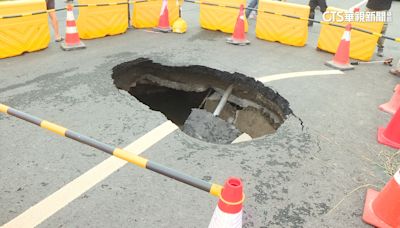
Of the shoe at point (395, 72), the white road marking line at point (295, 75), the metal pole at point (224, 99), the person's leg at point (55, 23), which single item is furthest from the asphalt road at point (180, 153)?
the person's leg at point (55, 23)

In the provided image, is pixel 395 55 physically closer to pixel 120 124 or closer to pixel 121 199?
pixel 120 124

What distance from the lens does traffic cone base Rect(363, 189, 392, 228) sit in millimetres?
2844

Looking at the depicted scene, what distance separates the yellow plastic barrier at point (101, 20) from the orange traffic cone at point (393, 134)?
6.20 m

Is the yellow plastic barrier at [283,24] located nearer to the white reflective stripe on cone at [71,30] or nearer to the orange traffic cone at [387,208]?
the white reflective stripe on cone at [71,30]

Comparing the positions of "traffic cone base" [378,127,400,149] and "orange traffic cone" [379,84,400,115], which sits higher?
"orange traffic cone" [379,84,400,115]

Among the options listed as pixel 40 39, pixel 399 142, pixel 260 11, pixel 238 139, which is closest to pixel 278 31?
pixel 260 11

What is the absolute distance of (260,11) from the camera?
8289 millimetres

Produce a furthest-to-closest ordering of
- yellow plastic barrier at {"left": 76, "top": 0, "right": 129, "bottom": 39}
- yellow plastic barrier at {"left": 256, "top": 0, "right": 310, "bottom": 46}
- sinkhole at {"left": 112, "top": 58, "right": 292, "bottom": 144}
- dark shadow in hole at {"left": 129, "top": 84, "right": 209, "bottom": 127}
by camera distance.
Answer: yellow plastic barrier at {"left": 256, "top": 0, "right": 310, "bottom": 46}
yellow plastic barrier at {"left": 76, "top": 0, "right": 129, "bottom": 39}
dark shadow in hole at {"left": 129, "top": 84, "right": 209, "bottom": 127}
sinkhole at {"left": 112, "top": 58, "right": 292, "bottom": 144}

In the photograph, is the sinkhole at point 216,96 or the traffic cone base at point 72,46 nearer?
the sinkhole at point 216,96

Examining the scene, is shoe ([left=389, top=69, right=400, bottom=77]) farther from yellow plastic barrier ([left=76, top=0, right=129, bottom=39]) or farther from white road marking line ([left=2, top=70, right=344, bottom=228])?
yellow plastic barrier ([left=76, top=0, right=129, bottom=39])

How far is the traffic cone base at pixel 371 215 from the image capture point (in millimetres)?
2844

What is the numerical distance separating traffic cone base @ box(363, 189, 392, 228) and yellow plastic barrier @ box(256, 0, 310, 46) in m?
A: 5.41

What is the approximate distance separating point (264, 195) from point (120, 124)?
200cm

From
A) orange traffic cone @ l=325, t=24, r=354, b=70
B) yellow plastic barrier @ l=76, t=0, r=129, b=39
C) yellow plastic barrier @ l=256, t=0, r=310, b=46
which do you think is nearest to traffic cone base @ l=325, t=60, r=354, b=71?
orange traffic cone @ l=325, t=24, r=354, b=70
